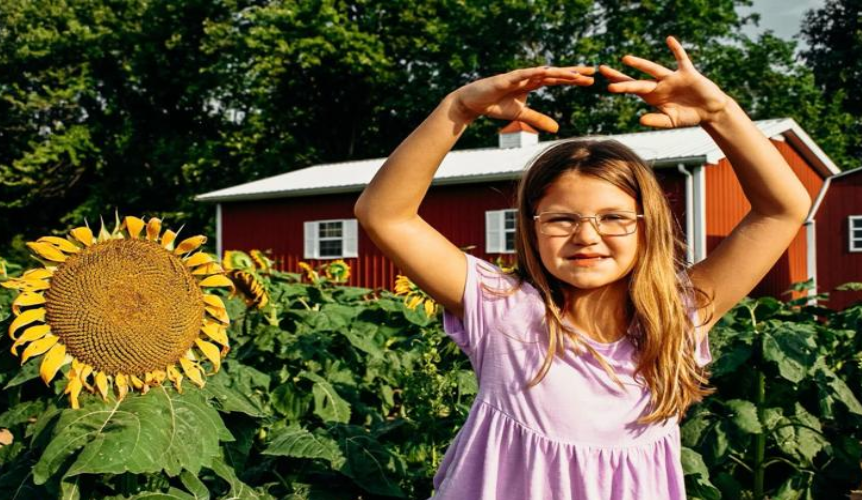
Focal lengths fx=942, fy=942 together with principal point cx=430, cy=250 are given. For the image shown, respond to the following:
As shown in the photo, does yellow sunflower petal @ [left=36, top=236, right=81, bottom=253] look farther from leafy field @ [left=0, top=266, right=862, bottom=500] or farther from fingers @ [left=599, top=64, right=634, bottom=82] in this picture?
fingers @ [left=599, top=64, right=634, bottom=82]

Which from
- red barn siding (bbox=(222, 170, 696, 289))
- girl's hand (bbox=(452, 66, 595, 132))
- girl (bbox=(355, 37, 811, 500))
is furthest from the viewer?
red barn siding (bbox=(222, 170, 696, 289))

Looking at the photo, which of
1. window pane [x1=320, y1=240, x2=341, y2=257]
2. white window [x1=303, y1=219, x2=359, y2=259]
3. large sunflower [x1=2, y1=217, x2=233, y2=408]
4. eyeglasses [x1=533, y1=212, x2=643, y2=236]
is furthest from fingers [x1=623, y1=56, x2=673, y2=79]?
window pane [x1=320, y1=240, x2=341, y2=257]

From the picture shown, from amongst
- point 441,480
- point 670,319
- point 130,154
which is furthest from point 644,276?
point 130,154

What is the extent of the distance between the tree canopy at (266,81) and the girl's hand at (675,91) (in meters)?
26.8

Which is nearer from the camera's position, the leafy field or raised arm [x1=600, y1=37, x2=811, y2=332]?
raised arm [x1=600, y1=37, x2=811, y2=332]

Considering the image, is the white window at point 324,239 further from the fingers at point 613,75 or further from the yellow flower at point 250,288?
the fingers at point 613,75

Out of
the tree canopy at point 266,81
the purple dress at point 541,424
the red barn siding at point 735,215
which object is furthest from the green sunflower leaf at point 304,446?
the tree canopy at point 266,81

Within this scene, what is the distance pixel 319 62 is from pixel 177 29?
597 centimetres

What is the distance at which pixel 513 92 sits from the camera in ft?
5.87

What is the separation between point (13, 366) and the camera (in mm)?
2812

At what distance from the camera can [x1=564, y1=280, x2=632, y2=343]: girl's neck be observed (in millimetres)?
2041

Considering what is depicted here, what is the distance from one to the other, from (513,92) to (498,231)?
1613cm

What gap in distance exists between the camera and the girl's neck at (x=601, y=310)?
2041 millimetres

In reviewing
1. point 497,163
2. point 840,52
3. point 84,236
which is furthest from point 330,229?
point 840,52
